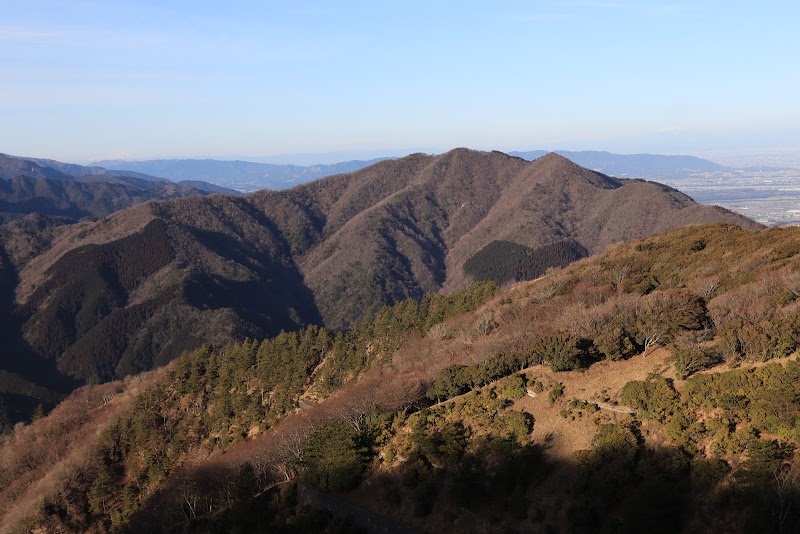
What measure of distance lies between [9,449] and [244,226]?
113 meters

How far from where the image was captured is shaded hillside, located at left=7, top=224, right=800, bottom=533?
58.6 ft

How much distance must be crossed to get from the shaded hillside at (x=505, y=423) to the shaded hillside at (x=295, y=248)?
54.7m

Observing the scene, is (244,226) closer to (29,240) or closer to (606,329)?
(29,240)

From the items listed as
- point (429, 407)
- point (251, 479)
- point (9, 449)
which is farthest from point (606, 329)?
point (9, 449)

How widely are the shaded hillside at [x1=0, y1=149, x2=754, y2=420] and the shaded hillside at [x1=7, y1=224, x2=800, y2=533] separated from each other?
179ft

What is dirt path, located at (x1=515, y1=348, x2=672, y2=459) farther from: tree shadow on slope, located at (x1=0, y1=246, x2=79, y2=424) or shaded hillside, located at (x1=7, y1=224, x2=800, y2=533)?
tree shadow on slope, located at (x1=0, y1=246, x2=79, y2=424)

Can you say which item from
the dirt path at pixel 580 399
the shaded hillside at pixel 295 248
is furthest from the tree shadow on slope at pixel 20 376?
the dirt path at pixel 580 399

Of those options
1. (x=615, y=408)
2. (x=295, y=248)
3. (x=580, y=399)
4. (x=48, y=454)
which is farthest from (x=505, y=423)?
(x=295, y=248)

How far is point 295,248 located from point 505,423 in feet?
445

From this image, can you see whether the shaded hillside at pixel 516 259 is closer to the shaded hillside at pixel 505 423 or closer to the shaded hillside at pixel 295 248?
the shaded hillside at pixel 295 248

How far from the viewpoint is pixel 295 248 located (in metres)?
154

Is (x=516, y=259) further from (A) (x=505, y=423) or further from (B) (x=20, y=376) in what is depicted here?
(A) (x=505, y=423)

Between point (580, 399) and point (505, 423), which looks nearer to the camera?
point (505, 423)

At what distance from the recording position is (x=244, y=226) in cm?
15525
